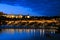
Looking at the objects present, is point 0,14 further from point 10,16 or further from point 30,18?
point 30,18

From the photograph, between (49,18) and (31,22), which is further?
(49,18)

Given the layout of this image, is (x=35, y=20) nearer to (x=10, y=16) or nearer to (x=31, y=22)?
(x=31, y=22)

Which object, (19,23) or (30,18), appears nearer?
(19,23)

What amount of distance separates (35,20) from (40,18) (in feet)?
28.4

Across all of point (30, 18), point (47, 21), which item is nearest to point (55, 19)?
point (47, 21)

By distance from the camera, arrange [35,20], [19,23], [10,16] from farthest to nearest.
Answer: [10,16]
[35,20]
[19,23]

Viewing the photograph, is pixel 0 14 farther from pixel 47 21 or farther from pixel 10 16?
pixel 47 21

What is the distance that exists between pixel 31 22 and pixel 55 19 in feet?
65.1

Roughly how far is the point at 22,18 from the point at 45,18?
17873 mm

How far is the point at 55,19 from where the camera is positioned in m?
169

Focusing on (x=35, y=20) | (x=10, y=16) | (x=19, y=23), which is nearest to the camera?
(x=19, y=23)

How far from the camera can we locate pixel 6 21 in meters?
161

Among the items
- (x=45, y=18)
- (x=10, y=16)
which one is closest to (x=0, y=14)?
(x=10, y=16)

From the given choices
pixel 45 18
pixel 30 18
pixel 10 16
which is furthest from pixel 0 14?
pixel 45 18
